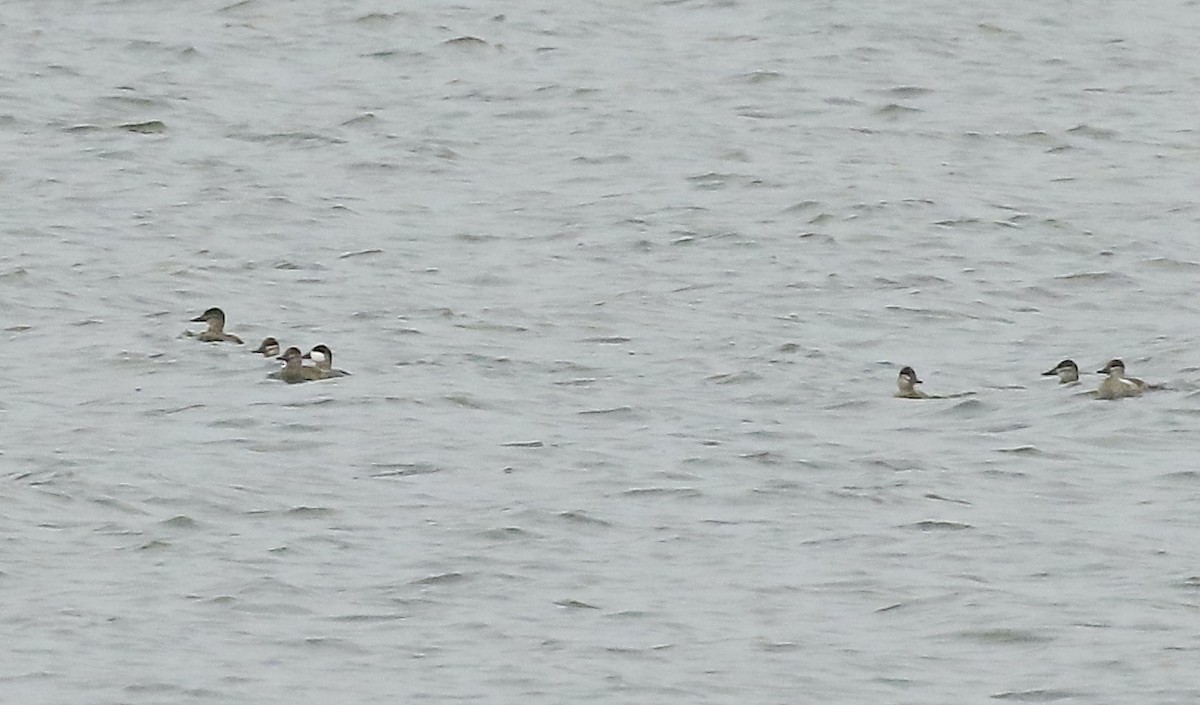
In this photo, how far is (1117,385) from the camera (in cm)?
1588

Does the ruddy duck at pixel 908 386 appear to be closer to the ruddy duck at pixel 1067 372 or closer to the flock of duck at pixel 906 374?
the flock of duck at pixel 906 374

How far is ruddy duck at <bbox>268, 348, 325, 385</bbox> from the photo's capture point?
52.6 ft

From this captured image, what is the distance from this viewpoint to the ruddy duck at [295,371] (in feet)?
52.6

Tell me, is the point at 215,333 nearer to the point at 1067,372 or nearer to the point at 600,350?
the point at 600,350

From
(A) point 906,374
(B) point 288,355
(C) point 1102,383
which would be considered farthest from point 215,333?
(C) point 1102,383

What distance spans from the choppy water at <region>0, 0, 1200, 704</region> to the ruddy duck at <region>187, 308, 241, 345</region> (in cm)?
19

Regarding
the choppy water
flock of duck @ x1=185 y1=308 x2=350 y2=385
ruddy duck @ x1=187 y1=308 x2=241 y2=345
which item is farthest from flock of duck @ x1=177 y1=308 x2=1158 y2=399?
ruddy duck @ x1=187 y1=308 x2=241 y2=345

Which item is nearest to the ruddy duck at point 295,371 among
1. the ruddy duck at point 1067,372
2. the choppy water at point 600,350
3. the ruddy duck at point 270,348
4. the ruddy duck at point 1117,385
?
the choppy water at point 600,350

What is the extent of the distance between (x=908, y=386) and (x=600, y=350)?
2.10 m

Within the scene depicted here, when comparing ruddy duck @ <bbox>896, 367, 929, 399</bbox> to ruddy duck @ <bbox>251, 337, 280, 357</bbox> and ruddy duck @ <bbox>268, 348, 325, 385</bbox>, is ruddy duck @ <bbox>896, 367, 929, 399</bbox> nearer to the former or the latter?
ruddy duck @ <bbox>268, 348, 325, 385</bbox>

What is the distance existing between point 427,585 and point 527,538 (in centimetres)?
98

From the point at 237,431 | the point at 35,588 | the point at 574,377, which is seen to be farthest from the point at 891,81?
the point at 35,588

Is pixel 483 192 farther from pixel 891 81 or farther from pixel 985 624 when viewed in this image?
pixel 985 624

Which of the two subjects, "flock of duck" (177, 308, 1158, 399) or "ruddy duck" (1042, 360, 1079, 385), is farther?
"ruddy duck" (1042, 360, 1079, 385)
